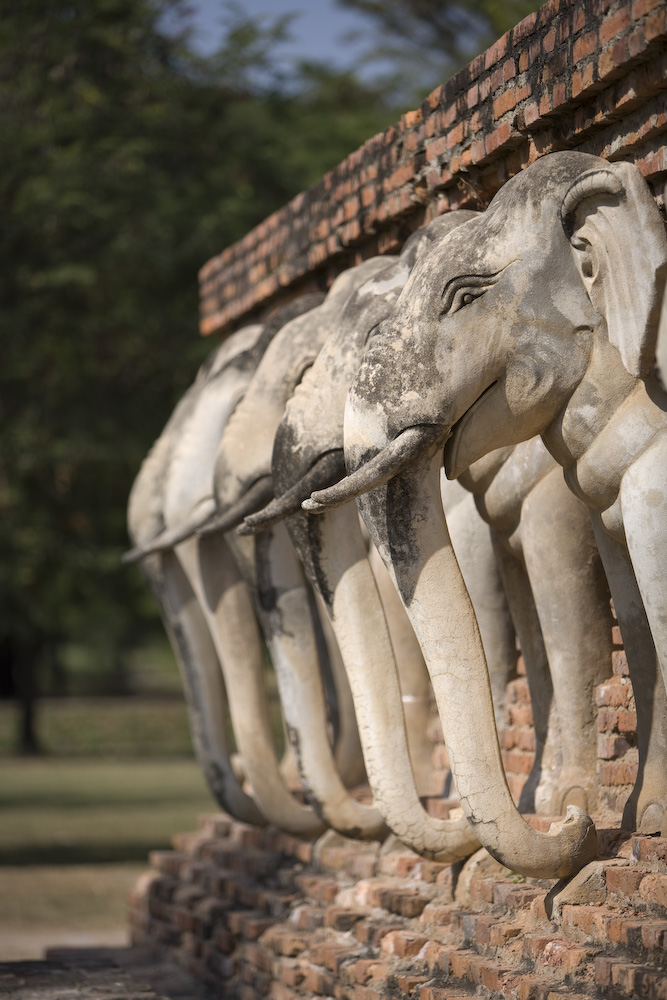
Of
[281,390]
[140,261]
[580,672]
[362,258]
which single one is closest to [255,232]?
[362,258]

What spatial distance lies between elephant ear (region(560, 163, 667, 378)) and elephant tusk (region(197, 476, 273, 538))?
1961 mm

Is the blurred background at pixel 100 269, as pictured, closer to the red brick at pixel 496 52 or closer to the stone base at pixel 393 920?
the stone base at pixel 393 920

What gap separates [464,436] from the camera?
4.31 metres

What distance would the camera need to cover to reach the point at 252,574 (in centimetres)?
610

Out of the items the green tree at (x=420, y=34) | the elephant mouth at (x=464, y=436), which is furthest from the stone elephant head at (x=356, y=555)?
the green tree at (x=420, y=34)

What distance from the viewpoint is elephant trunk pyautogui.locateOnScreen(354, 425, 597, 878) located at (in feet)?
13.6

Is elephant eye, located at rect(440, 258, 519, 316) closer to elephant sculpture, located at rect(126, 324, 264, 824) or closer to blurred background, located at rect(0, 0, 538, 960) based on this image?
elephant sculpture, located at rect(126, 324, 264, 824)

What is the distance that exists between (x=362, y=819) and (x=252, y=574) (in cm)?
110

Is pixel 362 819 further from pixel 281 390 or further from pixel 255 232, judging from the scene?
pixel 255 232

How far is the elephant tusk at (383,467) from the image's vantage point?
414 centimetres

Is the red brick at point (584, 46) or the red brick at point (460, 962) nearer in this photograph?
the red brick at point (584, 46)

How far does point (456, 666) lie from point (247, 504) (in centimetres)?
177

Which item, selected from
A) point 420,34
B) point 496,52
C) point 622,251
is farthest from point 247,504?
point 420,34

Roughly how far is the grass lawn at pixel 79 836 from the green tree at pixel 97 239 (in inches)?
86.3
